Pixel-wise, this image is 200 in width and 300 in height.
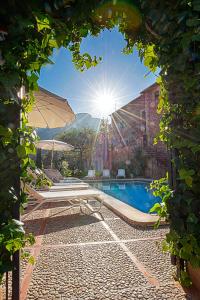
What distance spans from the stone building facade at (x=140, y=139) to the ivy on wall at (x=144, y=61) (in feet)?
48.2

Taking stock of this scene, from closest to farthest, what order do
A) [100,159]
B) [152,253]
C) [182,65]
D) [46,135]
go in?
[182,65] → [152,253] → [100,159] → [46,135]

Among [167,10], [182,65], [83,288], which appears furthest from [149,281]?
[167,10]

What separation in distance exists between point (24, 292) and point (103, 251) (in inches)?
52.1

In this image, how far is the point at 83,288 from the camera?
2256 millimetres

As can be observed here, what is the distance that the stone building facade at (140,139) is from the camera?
64.9 feet

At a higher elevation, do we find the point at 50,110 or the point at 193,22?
the point at 50,110

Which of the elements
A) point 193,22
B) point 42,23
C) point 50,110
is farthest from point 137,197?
point 42,23

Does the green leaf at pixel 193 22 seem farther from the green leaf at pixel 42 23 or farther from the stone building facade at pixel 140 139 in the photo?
the stone building facade at pixel 140 139

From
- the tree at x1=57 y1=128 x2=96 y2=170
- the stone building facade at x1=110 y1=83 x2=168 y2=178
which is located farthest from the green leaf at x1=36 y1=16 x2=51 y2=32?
the tree at x1=57 y1=128 x2=96 y2=170

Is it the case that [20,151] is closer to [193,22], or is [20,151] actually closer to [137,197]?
[193,22]

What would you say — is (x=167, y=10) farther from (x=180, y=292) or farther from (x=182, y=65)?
(x=180, y=292)

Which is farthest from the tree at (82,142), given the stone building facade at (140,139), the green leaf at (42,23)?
the green leaf at (42,23)

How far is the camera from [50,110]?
568cm

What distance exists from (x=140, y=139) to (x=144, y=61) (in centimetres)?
2184
